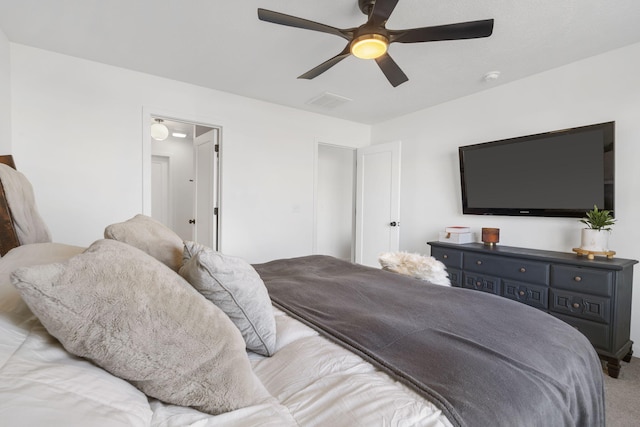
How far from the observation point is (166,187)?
18.1 ft

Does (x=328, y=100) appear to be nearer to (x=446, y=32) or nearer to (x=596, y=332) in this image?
(x=446, y=32)

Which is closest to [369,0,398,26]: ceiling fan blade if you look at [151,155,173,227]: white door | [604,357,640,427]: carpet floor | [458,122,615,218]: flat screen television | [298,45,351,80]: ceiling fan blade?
[298,45,351,80]: ceiling fan blade

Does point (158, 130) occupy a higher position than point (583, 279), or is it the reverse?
point (158, 130)

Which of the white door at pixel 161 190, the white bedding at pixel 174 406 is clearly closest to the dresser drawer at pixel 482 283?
the white bedding at pixel 174 406

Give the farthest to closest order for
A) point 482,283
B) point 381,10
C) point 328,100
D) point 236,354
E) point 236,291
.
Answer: point 328,100 → point 482,283 → point 381,10 → point 236,291 → point 236,354

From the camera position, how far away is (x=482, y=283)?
2.78 meters

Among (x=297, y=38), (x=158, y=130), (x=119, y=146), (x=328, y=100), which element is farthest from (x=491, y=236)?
(x=158, y=130)

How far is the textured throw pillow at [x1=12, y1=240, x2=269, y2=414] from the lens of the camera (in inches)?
19.9

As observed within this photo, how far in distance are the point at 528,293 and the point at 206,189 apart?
12.0 ft

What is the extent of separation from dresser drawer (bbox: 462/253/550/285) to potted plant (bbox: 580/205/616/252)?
1.22 feet

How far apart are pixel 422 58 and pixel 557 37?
1.02 m

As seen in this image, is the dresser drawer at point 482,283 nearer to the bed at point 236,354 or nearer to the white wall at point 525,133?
the white wall at point 525,133

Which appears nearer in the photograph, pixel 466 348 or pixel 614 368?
pixel 466 348

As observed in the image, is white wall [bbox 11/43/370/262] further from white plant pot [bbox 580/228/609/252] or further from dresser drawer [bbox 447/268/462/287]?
white plant pot [bbox 580/228/609/252]
